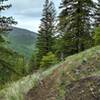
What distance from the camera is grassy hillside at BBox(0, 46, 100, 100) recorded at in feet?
24.4

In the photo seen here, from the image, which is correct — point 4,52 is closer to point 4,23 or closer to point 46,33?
point 4,23

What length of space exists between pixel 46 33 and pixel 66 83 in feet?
139

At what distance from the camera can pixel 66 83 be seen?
805 centimetres

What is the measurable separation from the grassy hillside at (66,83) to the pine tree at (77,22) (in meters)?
22.8

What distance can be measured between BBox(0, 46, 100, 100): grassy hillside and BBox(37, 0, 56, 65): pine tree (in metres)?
40.0

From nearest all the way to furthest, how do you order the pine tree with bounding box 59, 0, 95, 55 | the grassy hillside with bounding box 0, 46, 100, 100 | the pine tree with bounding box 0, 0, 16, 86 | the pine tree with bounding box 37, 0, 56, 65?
1. the grassy hillside with bounding box 0, 46, 100, 100
2. the pine tree with bounding box 0, 0, 16, 86
3. the pine tree with bounding box 59, 0, 95, 55
4. the pine tree with bounding box 37, 0, 56, 65

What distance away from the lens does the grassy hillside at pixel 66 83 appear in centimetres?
745

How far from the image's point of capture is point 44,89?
27.0 ft

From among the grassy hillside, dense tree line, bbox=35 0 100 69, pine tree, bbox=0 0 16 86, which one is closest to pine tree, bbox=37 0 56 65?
dense tree line, bbox=35 0 100 69

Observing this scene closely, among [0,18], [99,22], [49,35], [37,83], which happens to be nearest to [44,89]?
[37,83]

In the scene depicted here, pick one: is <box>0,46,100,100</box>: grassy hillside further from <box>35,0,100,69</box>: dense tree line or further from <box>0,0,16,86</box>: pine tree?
<box>35,0,100,69</box>: dense tree line

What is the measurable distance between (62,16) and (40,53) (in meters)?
17.9

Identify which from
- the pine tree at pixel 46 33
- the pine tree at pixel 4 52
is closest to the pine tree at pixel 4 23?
the pine tree at pixel 4 52

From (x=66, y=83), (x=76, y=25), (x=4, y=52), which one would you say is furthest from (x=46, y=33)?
(x=66, y=83)
